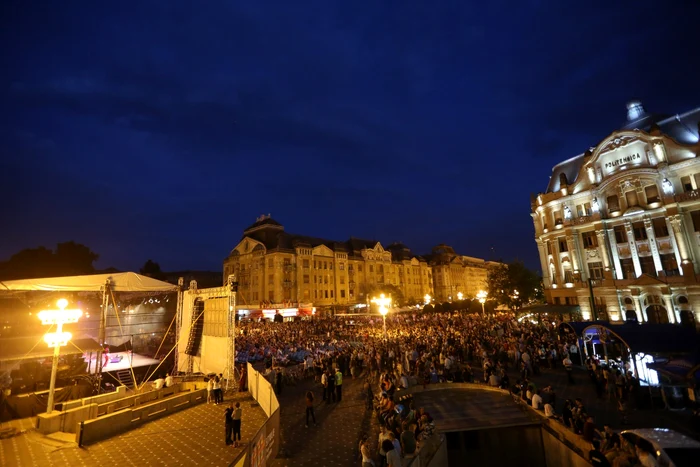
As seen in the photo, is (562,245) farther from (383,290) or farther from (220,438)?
(220,438)

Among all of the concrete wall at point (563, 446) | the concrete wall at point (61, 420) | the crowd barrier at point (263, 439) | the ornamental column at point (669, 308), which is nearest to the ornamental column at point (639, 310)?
the ornamental column at point (669, 308)

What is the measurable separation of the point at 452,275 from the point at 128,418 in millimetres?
89859

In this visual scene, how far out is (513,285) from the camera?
1832 inches

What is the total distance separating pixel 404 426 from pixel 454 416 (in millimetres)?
4411

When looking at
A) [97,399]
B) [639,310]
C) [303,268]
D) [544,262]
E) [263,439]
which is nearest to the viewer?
[263,439]

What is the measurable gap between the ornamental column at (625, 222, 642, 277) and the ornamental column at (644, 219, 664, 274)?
1143mm

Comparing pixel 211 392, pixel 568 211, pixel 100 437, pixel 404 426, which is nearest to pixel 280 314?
pixel 211 392

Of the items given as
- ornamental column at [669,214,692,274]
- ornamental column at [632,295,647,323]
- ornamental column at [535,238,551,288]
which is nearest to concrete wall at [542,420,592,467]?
ornamental column at [632,295,647,323]

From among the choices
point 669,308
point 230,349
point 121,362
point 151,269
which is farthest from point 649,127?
point 151,269

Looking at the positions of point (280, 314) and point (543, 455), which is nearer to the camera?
point (543, 455)

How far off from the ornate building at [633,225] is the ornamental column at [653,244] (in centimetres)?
7

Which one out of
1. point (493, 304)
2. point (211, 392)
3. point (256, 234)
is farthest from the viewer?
point (256, 234)

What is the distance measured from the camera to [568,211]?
3812cm

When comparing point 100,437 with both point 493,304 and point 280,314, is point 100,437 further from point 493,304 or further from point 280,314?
point 493,304
